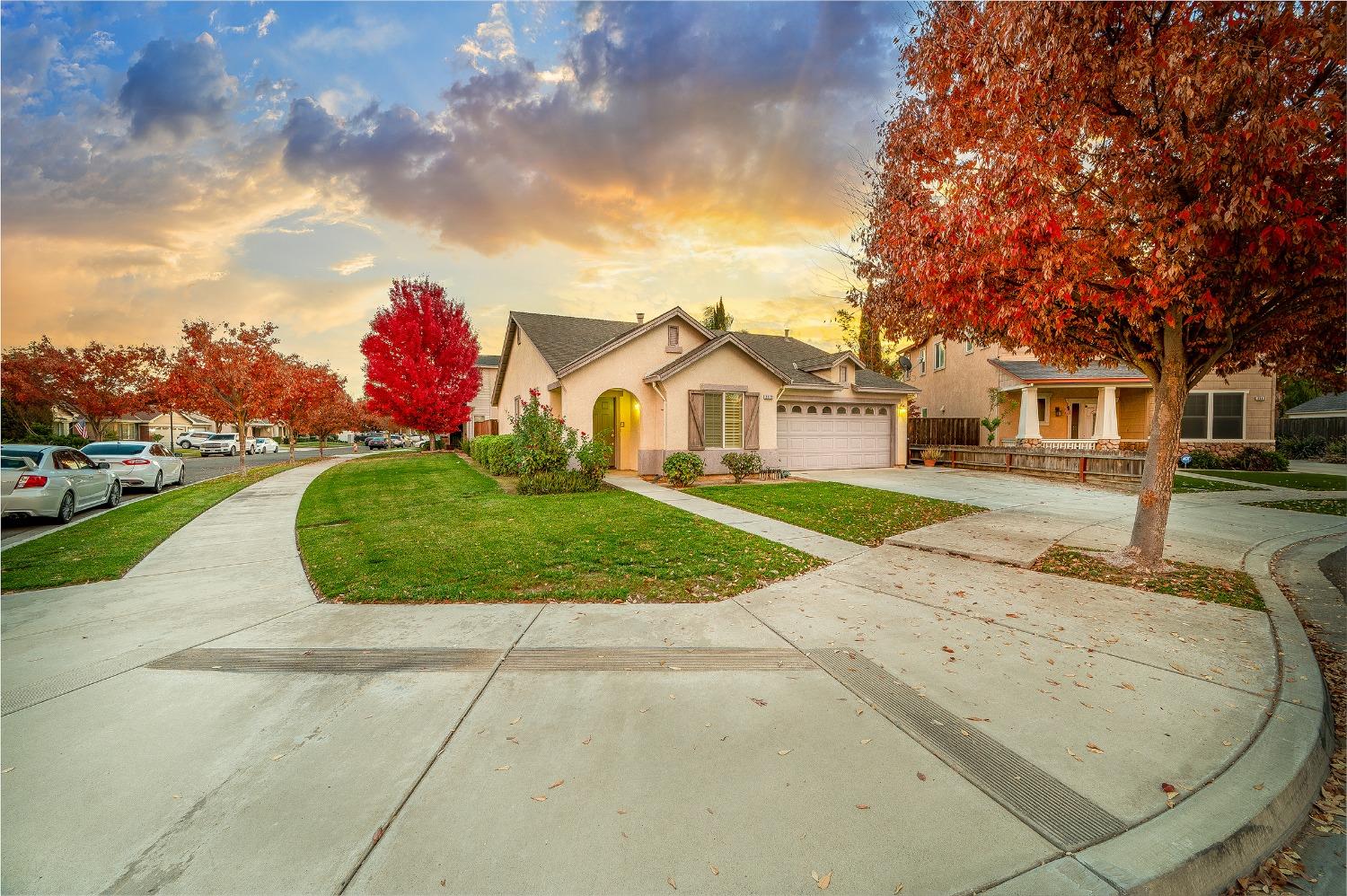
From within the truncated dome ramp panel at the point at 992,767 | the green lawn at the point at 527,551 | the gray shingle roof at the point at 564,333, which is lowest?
the truncated dome ramp panel at the point at 992,767

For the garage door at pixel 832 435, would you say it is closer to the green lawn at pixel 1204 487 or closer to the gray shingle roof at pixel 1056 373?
the gray shingle roof at pixel 1056 373

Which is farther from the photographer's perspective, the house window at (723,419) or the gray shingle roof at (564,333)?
the gray shingle roof at (564,333)


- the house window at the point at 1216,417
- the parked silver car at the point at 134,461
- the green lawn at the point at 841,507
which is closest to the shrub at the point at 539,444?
the green lawn at the point at 841,507

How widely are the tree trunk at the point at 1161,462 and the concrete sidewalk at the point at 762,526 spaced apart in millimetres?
3225

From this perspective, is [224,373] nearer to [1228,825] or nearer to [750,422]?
[750,422]

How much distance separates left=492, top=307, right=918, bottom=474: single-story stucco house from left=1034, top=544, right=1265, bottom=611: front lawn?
1049cm

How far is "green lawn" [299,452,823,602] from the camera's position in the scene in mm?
5281

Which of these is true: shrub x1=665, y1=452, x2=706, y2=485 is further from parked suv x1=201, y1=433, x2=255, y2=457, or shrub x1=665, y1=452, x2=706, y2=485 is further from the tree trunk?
parked suv x1=201, y1=433, x2=255, y2=457

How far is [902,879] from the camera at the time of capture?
1.89 meters

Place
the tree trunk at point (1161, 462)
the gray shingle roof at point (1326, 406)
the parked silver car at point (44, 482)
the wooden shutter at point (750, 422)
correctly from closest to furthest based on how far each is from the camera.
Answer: the tree trunk at point (1161, 462)
the parked silver car at point (44, 482)
the wooden shutter at point (750, 422)
the gray shingle roof at point (1326, 406)

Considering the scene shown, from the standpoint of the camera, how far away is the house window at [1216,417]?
806 inches

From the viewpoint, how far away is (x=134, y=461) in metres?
14.1

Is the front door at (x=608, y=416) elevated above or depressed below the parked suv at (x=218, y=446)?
above

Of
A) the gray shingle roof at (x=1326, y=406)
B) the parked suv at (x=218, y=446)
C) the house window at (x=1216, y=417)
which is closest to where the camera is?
the house window at (x=1216, y=417)
